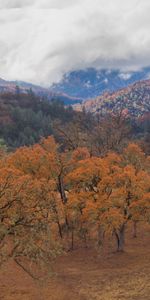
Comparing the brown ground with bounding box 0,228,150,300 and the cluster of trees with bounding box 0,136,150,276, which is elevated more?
the cluster of trees with bounding box 0,136,150,276

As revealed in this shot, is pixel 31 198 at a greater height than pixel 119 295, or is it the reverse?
pixel 31 198

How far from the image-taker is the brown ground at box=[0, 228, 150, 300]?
141 ft

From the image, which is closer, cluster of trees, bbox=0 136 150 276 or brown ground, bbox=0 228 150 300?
cluster of trees, bbox=0 136 150 276

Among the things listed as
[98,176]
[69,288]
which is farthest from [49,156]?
[69,288]

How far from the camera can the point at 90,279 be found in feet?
157

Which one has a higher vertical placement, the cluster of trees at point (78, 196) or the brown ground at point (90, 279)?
the cluster of trees at point (78, 196)

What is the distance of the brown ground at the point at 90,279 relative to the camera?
4284cm

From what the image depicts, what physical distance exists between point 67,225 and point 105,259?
884 cm

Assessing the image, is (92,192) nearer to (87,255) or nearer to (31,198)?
(87,255)

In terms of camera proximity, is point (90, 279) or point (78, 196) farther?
point (78, 196)

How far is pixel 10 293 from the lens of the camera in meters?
43.2

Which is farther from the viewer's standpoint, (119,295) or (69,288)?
(69,288)

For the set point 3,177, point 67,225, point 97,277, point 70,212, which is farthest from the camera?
point 67,225

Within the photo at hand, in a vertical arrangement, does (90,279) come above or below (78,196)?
below
